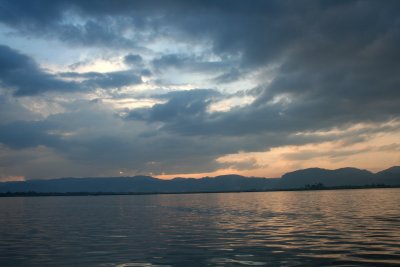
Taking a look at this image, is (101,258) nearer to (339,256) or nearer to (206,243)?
(206,243)

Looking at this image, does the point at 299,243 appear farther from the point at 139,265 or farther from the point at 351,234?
the point at 139,265

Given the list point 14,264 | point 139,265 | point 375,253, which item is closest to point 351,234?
point 375,253

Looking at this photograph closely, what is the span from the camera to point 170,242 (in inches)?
1495

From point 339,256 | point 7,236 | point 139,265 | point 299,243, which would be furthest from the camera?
point 7,236

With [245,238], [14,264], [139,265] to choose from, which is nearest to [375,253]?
[245,238]

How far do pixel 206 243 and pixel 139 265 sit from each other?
1117cm

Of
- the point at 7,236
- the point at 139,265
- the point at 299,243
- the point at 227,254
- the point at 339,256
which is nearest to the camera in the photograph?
the point at 139,265

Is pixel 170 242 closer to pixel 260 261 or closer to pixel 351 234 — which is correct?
pixel 260 261

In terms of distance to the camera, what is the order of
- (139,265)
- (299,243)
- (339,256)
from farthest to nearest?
(299,243) → (339,256) → (139,265)

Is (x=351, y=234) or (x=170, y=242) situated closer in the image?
(x=170, y=242)

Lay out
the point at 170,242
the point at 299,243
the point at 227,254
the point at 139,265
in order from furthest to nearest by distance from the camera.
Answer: the point at 170,242 → the point at 299,243 → the point at 227,254 → the point at 139,265

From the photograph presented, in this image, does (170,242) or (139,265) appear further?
(170,242)

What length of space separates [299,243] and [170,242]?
470 inches

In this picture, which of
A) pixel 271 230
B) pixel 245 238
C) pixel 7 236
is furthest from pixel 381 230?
pixel 7 236
